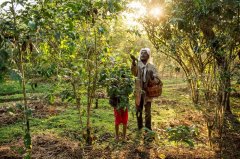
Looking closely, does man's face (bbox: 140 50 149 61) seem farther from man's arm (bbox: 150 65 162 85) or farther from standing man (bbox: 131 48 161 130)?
man's arm (bbox: 150 65 162 85)

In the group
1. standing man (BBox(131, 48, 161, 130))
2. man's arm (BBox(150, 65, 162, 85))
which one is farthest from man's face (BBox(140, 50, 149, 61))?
man's arm (BBox(150, 65, 162, 85))

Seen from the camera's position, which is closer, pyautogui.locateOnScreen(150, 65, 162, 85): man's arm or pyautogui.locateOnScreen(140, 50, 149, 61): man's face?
pyautogui.locateOnScreen(140, 50, 149, 61): man's face

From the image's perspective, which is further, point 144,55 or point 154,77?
point 154,77

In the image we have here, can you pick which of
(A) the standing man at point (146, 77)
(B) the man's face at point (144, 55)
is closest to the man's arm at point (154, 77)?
(A) the standing man at point (146, 77)

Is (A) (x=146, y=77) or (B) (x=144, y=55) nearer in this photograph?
(B) (x=144, y=55)

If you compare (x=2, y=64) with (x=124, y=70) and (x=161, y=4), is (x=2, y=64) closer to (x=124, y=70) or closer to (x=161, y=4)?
(x=124, y=70)

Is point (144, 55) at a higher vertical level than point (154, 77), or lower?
higher

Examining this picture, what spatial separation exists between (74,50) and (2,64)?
196 cm

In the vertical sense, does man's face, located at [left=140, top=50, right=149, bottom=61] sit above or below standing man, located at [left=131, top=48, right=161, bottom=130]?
above

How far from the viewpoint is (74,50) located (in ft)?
17.5

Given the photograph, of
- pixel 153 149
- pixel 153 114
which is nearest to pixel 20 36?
pixel 153 149

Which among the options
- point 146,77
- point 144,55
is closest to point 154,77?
point 146,77

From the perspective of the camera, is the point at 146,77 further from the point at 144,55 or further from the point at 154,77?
the point at 144,55

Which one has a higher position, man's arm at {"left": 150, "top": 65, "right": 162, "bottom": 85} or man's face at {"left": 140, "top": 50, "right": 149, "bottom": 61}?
man's face at {"left": 140, "top": 50, "right": 149, "bottom": 61}
